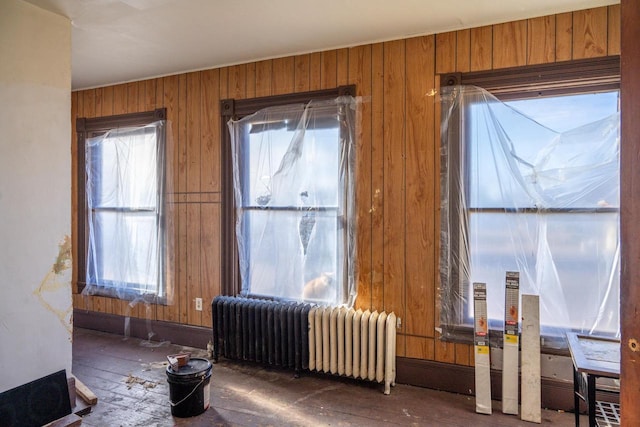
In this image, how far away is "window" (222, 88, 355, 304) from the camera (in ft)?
10.4

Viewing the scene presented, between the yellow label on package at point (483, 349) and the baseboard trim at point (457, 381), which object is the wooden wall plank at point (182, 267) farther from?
the yellow label on package at point (483, 349)

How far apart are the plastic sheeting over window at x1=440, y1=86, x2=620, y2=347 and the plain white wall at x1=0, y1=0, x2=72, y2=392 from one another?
2.67 m

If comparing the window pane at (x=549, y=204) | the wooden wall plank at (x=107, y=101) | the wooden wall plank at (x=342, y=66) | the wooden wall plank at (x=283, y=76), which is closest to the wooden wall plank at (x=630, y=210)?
the window pane at (x=549, y=204)

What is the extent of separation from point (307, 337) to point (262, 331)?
1.33 ft

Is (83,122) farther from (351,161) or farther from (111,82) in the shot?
(351,161)

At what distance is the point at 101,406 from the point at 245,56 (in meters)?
2.98

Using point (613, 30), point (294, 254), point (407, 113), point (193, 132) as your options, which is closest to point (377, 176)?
point (407, 113)

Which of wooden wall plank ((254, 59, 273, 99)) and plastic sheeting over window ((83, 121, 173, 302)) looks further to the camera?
plastic sheeting over window ((83, 121, 173, 302))

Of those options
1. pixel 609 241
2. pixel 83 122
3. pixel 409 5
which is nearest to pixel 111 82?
pixel 83 122

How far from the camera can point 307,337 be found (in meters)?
3.09

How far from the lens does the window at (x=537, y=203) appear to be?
253 cm

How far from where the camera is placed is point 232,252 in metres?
3.67

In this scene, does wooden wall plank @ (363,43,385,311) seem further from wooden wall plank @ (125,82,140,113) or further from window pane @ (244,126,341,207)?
wooden wall plank @ (125,82,140,113)

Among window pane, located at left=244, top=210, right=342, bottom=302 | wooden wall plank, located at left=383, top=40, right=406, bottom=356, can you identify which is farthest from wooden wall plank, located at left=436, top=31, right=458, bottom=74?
window pane, located at left=244, top=210, right=342, bottom=302
